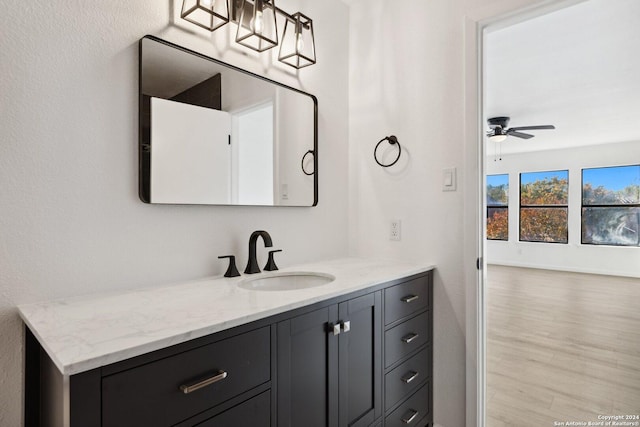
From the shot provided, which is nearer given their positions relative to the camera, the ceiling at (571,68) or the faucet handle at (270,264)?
the faucet handle at (270,264)

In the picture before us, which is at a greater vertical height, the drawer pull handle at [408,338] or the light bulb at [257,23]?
the light bulb at [257,23]

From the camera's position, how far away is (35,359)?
1094 mm

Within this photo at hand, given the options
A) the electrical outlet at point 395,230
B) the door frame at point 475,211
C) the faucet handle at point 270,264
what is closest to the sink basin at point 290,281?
the faucet handle at point 270,264

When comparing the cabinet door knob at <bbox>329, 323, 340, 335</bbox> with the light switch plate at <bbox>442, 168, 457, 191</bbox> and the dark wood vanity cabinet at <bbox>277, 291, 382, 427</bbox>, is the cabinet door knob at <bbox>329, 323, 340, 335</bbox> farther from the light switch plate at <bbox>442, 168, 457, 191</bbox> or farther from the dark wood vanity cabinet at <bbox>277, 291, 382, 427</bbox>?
the light switch plate at <bbox>442, 168, 457, 191</bbox>

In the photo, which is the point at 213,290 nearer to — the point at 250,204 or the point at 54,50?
the point at 250,204

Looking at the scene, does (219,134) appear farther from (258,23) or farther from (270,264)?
(270,264)

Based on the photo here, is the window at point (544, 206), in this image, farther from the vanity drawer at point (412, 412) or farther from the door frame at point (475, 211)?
the vanity drawer at point (412, 412)

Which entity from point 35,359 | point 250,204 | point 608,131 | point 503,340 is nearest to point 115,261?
point 35,359

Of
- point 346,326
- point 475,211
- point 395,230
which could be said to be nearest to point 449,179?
point 475,211

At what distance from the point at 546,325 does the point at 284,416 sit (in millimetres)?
3491

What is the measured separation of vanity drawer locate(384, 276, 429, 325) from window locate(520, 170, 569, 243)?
663cm

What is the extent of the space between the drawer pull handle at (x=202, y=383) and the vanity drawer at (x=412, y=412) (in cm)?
96

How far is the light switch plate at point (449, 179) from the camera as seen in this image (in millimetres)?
1796

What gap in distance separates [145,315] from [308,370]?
0.55 metres
